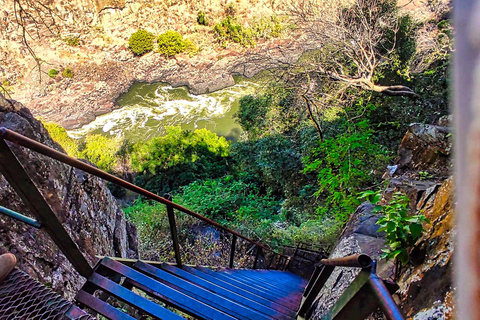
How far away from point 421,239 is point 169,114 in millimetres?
22547

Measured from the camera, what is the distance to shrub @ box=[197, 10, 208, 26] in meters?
31.2

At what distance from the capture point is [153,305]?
151 centimetres

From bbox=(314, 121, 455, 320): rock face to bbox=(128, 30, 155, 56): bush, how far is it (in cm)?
3168

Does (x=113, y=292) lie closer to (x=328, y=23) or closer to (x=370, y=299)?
(x=370, y=299)

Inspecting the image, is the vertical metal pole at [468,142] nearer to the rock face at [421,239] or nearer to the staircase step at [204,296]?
the rock face at [421,239]

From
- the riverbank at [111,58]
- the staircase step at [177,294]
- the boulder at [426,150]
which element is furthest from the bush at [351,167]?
the riverbank at [111,58]

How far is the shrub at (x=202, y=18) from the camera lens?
3122 centimetres

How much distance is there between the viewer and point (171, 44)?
3020 cm

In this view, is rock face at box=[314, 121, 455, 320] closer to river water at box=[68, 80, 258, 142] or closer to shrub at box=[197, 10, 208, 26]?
river water at box=[68, 80, 258, 142]

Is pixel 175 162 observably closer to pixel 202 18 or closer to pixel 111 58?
pixel 111 58

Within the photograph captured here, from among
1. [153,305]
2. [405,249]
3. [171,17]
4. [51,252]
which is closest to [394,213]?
[405,249]

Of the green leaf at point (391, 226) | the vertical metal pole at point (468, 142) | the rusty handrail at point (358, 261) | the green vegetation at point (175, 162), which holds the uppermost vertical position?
the green vegetation at point (175, 162)

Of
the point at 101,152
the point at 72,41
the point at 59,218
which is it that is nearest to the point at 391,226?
the point at 59,218

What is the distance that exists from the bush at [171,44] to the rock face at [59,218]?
2931 cm
